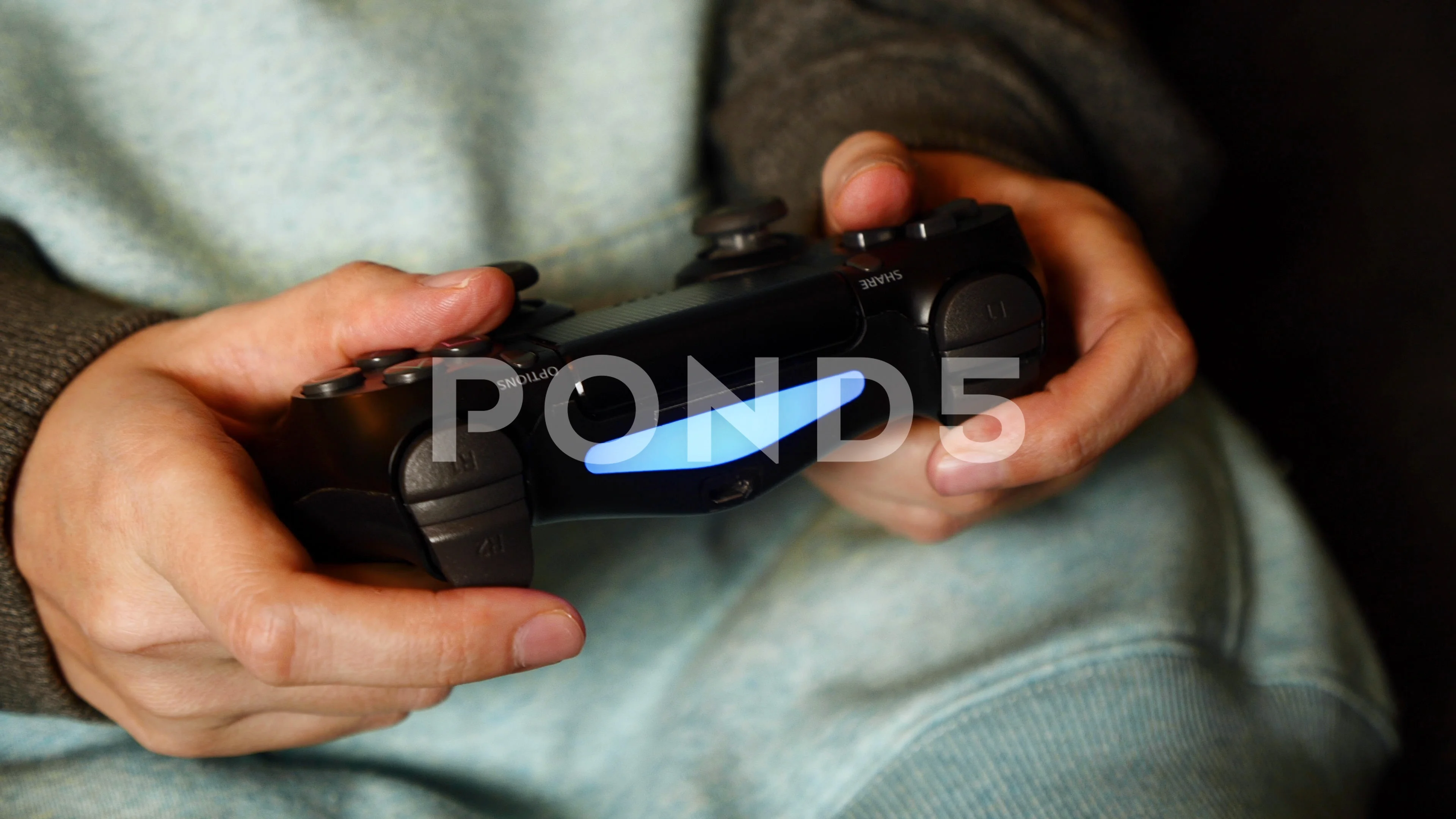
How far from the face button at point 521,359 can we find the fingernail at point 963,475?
187mm

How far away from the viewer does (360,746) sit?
19.1 inches

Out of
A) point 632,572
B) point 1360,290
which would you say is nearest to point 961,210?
point 632,572

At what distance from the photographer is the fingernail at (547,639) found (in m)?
0.31

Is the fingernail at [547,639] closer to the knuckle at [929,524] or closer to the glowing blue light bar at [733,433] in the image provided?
the glowing blue light bar at [733,433]

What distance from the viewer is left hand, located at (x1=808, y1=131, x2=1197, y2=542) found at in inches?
15.7

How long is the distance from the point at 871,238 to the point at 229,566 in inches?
10.3

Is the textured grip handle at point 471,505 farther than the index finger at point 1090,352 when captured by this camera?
No

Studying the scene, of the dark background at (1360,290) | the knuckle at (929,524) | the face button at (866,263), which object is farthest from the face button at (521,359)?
the dark background at (1360,290)

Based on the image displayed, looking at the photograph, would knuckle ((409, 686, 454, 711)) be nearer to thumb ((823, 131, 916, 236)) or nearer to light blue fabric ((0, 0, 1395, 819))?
light blue fabric ((0, 0, 1395, 819))

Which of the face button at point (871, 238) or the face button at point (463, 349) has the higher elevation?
the face button at point (871, 238)

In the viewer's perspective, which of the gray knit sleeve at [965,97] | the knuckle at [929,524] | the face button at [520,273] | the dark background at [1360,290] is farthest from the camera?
the dark background at [1360,290]

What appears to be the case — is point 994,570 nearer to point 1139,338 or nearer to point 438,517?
point 1139,338

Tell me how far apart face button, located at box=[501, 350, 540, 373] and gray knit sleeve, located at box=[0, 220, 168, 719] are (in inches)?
8.2

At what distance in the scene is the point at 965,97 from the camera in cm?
59
